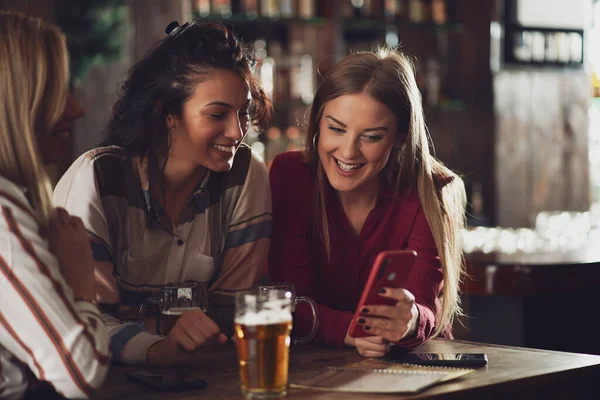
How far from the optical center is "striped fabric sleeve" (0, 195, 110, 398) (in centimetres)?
134

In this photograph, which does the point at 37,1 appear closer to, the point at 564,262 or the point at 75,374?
the point at 564,262

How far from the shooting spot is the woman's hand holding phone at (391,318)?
5.88 ft

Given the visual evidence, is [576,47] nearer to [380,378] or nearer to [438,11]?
[438,11]

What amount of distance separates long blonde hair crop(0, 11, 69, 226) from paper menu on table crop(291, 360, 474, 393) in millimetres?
566

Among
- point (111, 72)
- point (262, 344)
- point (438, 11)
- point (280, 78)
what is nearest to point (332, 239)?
point (262, 344)

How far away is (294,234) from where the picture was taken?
2.29m

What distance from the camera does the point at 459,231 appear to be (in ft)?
7.78

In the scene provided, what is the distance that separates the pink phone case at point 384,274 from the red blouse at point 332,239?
1.45 ft

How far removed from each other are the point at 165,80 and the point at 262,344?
3.00 ft

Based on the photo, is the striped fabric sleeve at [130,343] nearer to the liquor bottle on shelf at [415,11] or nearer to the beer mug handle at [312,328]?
the beer mug handle at [312,328]

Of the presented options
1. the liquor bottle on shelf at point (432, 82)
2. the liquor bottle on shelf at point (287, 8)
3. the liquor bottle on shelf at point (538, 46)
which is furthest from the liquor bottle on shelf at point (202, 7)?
the liquor bottle on shelf at point (538, 46)

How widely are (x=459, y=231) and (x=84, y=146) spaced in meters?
1.96

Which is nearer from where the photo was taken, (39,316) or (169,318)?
(39,316)

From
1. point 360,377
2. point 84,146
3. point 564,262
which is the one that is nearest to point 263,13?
point 84,146
